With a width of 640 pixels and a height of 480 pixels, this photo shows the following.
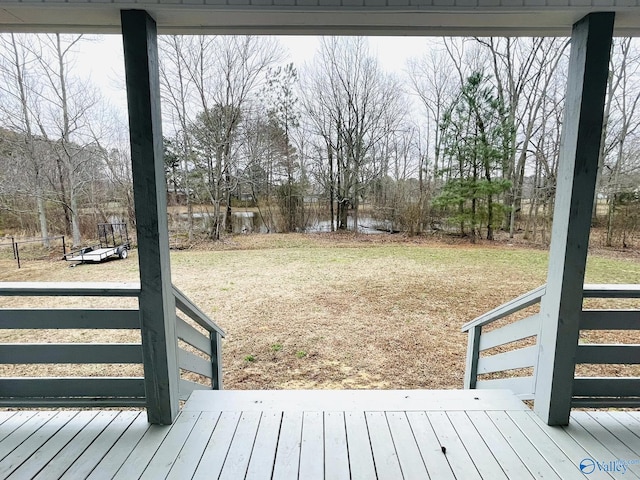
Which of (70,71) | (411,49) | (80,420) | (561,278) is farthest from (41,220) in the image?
(411,49)

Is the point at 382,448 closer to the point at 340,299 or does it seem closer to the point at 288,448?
the point at 288,448

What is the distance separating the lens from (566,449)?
4.83ft

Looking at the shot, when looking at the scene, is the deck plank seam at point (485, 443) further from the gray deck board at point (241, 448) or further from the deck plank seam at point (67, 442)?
the deck plank seam at point (67, 442)

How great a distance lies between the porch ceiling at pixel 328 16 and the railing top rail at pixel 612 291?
47.5 inches

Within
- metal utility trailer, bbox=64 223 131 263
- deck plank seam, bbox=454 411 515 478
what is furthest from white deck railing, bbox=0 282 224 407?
metal utility trailer, bbox=64 223 131 263

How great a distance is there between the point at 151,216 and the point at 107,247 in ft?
19.7

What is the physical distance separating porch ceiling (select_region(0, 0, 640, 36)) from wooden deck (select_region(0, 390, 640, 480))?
184cm

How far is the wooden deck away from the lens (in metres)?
1.35

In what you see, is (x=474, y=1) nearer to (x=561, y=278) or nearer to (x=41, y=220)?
(x=561, y=278)

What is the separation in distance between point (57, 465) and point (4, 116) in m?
6.71

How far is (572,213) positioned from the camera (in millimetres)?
1482

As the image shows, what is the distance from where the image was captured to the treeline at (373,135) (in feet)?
25.5

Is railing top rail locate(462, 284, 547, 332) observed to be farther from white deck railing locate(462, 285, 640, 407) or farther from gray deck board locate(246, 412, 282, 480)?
gray deck board locate(246, 412, 282, 480)

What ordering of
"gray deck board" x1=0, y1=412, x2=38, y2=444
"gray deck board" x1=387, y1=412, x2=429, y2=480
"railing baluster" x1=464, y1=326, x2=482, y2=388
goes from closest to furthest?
"gray deck board" x1=387, y1=412, x2=429, y2=480, "gray deck board" x1=0, y1=412, x2=38, y2=444, "railing baluster" x1=464, y1=326, x2=482, y2=388
